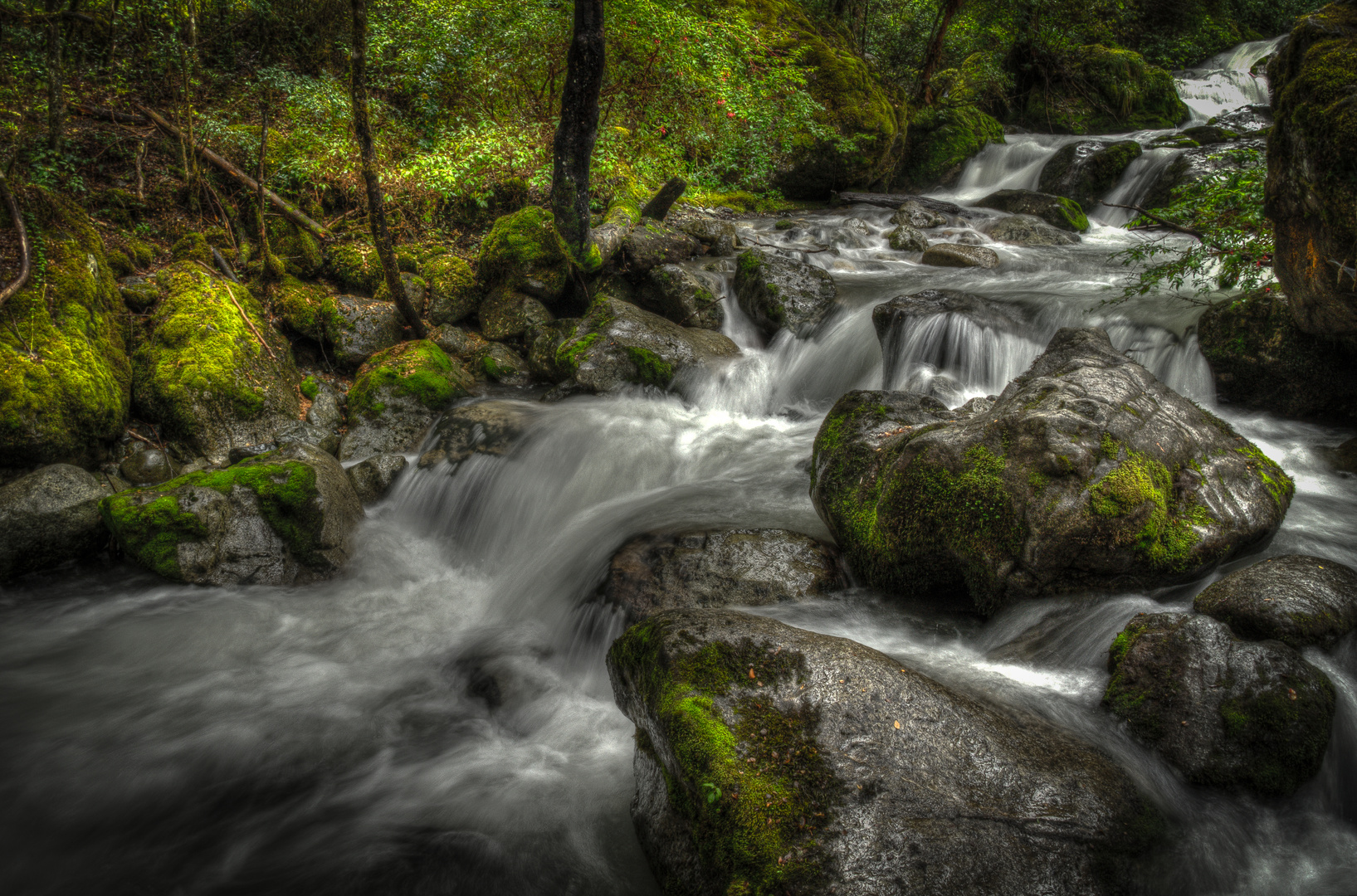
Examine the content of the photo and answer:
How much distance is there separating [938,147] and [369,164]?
653 inches

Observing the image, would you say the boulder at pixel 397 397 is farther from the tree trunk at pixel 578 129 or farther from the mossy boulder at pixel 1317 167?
the mossy boulder at pixel 1317 167

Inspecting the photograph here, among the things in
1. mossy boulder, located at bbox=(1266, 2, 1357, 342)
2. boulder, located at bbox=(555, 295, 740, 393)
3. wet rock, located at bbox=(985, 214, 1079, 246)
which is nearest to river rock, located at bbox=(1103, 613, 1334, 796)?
mossy boulder, located at bbox=(1266, 2, 1357, 342)

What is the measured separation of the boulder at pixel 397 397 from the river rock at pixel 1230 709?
6984 mm

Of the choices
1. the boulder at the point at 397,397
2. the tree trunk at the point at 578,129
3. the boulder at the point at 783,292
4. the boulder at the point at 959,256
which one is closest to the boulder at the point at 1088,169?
the boulder at the point at 959,256

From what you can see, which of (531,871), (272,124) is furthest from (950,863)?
(272,124)

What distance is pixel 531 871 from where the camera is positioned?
127 inches

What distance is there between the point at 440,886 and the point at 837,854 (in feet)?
6.71

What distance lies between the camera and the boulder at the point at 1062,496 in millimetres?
3842

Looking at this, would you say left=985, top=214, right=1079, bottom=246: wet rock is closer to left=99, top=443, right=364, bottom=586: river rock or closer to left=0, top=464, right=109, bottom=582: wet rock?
left=99, top=443, right=364, bottom=586: river rock

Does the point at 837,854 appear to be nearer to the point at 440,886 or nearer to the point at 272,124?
the point at 440,886

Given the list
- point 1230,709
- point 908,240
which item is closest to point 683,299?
point 908,240

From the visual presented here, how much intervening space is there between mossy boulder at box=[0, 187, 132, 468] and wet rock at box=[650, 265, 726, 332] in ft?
20.8

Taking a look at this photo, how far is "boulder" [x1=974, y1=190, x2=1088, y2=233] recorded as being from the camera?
13.9m

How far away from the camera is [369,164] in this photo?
6.86 metres
